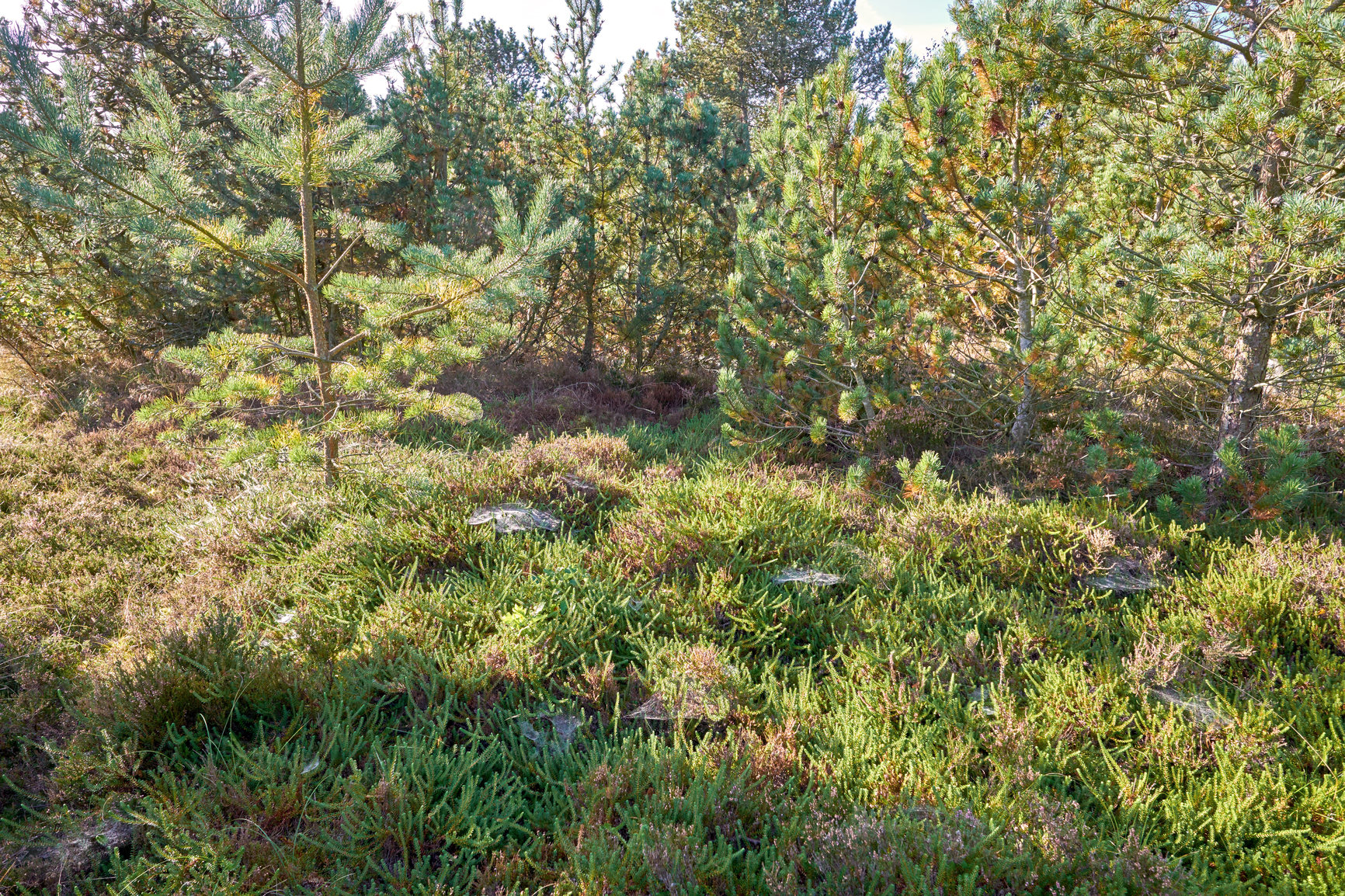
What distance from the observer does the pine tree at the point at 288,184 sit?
4.05m

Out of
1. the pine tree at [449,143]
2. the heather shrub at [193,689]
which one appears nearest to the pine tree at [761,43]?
the pine tree at [449,143]

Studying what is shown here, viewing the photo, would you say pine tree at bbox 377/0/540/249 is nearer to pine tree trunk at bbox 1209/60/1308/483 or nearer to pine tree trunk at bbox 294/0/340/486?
pine tree trunk at bbox 294/0/340/486

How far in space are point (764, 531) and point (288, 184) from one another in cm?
409

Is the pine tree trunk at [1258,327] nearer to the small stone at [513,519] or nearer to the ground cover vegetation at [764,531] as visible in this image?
the ground cover vegetation at [764,531]

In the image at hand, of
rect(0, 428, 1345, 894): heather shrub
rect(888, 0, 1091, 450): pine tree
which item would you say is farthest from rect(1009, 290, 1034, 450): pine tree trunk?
rect(0, 428, 1345, 894): heather shrub

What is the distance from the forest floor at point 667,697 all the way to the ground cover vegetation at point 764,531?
0.09ft

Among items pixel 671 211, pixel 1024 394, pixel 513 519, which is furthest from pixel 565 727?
pixel 671 211

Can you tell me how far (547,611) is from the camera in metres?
3.82

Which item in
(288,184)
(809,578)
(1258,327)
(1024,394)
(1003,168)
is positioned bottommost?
(809,578)

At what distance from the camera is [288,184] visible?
15.1 ft

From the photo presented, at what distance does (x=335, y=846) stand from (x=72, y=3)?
1150 cm

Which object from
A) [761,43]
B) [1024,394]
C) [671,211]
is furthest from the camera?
[761,43]

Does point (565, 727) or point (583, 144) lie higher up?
point (583, 144)

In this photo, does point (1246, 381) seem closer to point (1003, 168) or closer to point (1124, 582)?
point (1124, 582)
